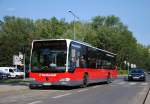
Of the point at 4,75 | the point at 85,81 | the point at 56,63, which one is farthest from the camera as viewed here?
the point at 4,75

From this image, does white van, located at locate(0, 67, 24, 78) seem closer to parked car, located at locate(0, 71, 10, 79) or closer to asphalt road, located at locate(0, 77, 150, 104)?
parked car, located at locate(0, 71, 10, 79)

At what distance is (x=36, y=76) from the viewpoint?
25719 millimetres

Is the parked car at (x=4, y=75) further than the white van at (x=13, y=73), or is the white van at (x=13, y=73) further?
the white van at (x=13, y=73)

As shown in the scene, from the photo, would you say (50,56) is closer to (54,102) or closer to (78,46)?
(78,46)

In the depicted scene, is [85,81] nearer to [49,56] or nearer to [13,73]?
[49,56]

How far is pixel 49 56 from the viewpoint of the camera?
25.5m

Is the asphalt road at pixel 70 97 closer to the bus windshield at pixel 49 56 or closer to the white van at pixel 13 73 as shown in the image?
the bus windshield at pixel 49 56

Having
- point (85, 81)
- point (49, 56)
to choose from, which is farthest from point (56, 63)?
point (85, 81)

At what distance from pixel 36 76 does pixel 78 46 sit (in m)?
3.71

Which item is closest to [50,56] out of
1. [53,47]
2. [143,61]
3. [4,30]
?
[53,47]

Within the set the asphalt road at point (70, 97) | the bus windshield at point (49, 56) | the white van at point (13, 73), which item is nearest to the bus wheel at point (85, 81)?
the bus windshield at point (49, 56)

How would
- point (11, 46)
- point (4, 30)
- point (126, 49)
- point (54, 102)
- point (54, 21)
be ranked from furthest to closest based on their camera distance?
point (54, 21)
point (126, 49)
point (4, 30)
point (11, 46)
point (54, 102)

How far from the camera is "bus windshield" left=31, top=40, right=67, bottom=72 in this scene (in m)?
25.3

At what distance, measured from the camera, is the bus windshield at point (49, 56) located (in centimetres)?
2528
